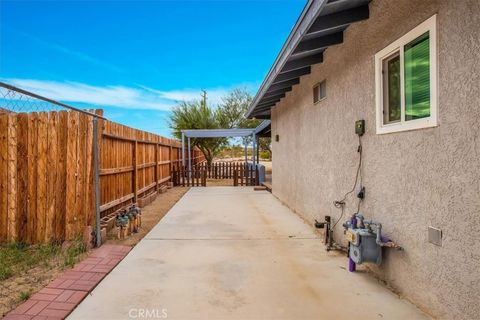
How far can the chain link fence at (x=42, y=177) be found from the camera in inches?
193

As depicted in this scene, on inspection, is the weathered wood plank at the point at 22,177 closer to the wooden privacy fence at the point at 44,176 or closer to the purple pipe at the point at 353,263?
the wooden privacy fence at the point at 44,176

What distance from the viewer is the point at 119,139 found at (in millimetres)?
6746

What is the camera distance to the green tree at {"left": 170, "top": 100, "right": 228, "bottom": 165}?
22.0m

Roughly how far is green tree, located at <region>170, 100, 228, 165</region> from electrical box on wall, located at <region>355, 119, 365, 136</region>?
58.9ft

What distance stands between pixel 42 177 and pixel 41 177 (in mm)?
14

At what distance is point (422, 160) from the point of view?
2.75m

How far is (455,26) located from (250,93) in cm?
2528

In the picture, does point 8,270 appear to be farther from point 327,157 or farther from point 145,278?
point 327,157

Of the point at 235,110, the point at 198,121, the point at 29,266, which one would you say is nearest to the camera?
the point at 29,266

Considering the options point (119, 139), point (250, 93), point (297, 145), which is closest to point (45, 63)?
point (250, 93)

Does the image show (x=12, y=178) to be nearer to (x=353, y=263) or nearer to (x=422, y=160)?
(x=353, y=263)

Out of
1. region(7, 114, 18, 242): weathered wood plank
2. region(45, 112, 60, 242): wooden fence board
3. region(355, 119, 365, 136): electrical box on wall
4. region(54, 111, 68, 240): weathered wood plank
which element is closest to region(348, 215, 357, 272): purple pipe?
region(355, 119, 365, 136): electrical box on wall

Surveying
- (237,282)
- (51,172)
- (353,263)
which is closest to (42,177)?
(51,172)

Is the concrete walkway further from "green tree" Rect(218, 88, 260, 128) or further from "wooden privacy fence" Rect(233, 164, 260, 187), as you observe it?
"green tree" Rect(218, 88, 260, 128)
